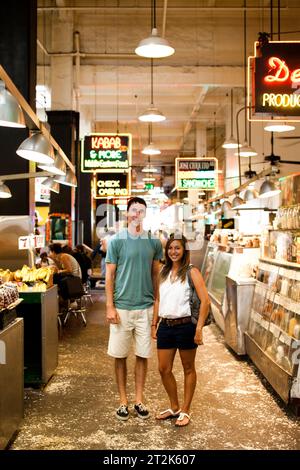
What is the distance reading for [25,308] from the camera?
20.9ft

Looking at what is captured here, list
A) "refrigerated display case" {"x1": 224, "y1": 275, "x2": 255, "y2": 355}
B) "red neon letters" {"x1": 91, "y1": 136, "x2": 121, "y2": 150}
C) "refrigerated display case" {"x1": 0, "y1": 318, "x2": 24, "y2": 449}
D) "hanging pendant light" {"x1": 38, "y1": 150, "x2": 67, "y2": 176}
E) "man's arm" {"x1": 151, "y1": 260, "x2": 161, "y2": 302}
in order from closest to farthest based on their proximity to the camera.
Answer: "refrigerated display case" {"x1": 0, "y1": 318, "x2": 24, "y2": 449} → "man's arm" {"x1": 151, "y1": 260, "x2": 161, "y2": 302} → "hanging pendant light" {"x1": 38, "y1": 150, "x2": 67, "y2": 176} → "refrigerated display case" {"x1": 224, "y1": 275, "x2": 255, "y2": 355} → "red neon letters" {"x1": 91, "y1": 136, "x2": 121, "y2": 150}

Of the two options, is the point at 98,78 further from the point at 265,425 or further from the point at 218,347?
the point at 265,425

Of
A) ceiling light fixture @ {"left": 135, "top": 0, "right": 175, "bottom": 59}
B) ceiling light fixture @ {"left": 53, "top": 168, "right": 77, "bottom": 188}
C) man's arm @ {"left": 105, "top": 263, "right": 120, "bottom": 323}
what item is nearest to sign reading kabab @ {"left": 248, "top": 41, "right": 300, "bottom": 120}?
ceiling light fixture @ {"left": 135, "top": 0, "right": 175, "bottom": 59}

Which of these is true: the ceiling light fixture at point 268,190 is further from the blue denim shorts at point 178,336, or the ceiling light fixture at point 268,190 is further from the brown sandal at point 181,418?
the brown sandal at point 181,418

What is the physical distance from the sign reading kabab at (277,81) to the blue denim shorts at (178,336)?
2986 mm

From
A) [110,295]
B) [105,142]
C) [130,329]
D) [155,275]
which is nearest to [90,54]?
[105,142]

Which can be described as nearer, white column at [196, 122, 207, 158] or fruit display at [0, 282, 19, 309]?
fruit display at [0, 282, 19, 309]

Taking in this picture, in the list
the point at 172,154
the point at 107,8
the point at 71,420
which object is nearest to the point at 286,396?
the point at 71,420

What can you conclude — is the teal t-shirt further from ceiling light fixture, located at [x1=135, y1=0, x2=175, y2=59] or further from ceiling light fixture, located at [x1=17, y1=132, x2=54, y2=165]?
ceiling light fixture, located at [x1=135, y1=0, x2=175, y2=59]

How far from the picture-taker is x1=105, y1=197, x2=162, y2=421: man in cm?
485

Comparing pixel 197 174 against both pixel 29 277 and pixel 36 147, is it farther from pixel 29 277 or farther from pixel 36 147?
pixel 36 147

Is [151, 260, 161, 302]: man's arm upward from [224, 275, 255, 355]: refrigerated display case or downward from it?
upward

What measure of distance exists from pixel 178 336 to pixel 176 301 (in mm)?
312

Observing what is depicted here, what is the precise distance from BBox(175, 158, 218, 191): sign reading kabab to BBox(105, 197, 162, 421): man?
12630 millimetres
